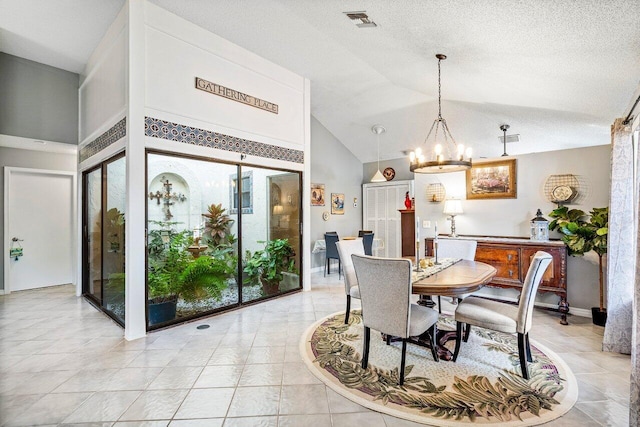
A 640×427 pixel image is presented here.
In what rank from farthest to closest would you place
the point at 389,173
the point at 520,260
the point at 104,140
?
the point at 389,173, the point at 520,260, the point at 104,140

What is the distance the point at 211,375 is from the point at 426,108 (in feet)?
18.0

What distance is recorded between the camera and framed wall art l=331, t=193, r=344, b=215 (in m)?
7.14

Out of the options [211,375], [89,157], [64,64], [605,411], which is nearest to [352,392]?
[211,375]

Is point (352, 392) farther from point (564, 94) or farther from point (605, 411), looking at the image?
point (564, 94)

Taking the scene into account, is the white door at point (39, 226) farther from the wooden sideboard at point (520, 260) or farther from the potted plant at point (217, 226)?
the wooden sideboard at point (520, 260)

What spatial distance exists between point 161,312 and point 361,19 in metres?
3.83

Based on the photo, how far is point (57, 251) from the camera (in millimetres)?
5426

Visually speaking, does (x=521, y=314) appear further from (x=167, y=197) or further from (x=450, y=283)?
(x=167, y=197)

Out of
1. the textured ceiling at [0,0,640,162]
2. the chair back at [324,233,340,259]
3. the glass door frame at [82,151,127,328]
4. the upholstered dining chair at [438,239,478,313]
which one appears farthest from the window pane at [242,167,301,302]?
the upholstered dining chair at [438,239,478,313]

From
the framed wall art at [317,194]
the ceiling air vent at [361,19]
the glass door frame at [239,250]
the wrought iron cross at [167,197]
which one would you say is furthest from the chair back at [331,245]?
the ceiling air vent at [361,19]

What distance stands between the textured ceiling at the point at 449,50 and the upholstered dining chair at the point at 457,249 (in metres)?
1.93

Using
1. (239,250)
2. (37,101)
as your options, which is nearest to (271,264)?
(239,250)

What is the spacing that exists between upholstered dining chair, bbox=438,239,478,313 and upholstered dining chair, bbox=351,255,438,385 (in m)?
1.60

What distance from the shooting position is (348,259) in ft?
11.7
